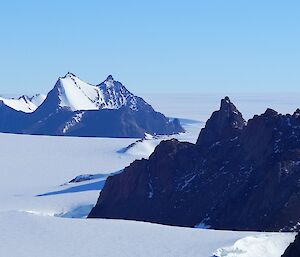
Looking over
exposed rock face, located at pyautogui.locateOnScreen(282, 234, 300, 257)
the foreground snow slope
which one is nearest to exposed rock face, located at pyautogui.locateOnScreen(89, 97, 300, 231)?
the foreground snow slope

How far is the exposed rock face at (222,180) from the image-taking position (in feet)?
208

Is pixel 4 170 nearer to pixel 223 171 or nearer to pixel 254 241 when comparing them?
pixel 223 171

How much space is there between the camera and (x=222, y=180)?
7212 cm

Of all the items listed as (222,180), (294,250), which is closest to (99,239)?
(294,250)

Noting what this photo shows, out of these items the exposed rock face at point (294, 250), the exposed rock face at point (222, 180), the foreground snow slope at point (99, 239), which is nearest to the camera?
the exposed rock face at point (294, 250)

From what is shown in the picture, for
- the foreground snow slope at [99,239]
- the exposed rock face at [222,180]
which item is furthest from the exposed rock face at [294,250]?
the exposed rock face at [222,180]

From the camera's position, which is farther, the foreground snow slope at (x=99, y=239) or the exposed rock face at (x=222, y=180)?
the exposed rock face at (x=222, y=180)

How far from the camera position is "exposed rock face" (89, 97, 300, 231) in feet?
208

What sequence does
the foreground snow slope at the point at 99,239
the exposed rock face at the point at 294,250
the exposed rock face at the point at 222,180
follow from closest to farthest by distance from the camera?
the exposed rock face at the point at 294,250
the foreground snow slope at the point at 99,239
the exposed rock face at the point at 222,180

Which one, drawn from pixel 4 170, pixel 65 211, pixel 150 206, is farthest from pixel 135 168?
pixel 4 170

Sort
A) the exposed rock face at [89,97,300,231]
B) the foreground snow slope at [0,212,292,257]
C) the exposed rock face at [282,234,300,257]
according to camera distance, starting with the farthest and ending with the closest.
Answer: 1. the exposed rock face at [89,97,300,231]
2. the foreground snow slope at [0,212,292,257]
3. the exposed rock face at [282,234,300,257]

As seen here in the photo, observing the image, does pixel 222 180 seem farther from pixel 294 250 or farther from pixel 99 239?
pixel 294 250

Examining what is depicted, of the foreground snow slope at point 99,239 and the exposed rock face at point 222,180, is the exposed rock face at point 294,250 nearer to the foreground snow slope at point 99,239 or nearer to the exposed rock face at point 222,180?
the foreground snow slope at point 99,239

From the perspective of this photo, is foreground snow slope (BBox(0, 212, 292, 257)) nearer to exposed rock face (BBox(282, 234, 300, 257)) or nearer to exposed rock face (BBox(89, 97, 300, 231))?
exposed rock face (BBox(282, 234, 300, 257))
